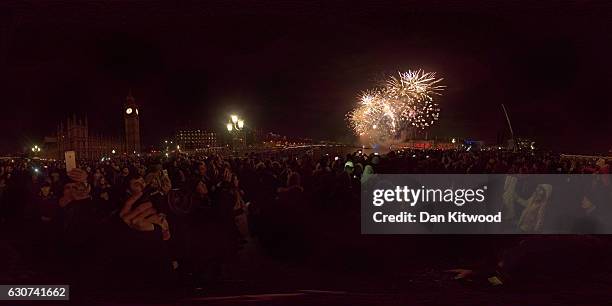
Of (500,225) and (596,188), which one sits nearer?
(596,188)

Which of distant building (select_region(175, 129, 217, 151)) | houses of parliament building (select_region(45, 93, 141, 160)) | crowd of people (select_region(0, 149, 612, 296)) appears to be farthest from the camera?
distant building (select_region(175, 129, 217, 151))

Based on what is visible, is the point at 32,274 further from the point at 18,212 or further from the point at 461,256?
the point at 461,256

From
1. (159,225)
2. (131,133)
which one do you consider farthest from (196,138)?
(159,225)

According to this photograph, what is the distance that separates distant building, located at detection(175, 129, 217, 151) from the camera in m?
103

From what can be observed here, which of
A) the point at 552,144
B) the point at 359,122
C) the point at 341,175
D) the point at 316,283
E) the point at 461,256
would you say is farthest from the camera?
the point at 359,122

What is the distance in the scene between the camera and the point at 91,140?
8512 cm

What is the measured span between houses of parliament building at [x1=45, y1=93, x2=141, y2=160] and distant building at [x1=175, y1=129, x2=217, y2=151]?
14.7 m

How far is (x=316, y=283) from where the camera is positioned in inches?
296

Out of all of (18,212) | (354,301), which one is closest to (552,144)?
(18,212)

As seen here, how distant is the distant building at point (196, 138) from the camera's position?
336 ft

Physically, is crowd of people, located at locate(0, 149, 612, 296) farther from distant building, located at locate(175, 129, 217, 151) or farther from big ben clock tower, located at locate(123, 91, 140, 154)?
distant building, located at locate(175, 129, 217, 151)

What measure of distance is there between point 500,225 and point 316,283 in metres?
4.21

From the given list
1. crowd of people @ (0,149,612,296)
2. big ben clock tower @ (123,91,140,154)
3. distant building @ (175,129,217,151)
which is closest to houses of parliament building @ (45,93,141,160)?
big ben clock tower @ (123,91,140,154)

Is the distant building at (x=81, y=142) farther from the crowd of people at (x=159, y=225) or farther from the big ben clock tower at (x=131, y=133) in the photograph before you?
the crowd of people at (x=159, y=225)
